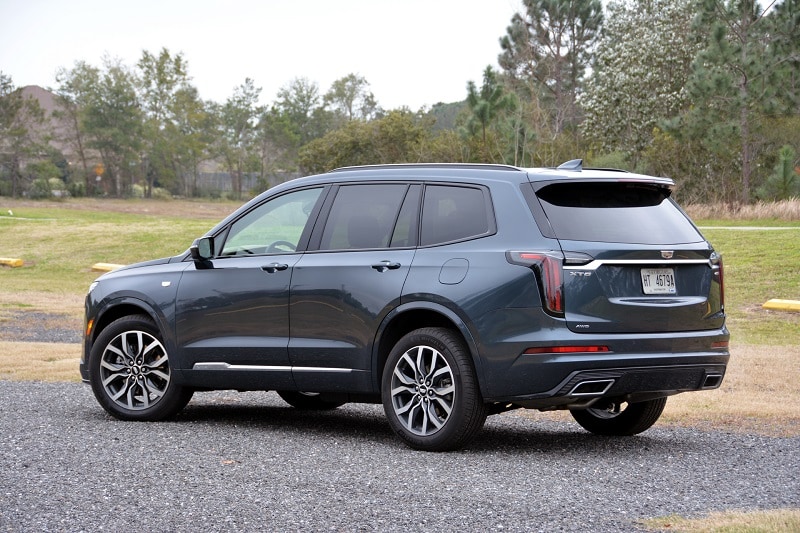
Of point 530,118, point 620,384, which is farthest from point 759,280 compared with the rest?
point 530,118

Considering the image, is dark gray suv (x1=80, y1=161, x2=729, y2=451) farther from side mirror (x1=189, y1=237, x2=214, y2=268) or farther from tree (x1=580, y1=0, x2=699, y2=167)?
tree (x1=580, y1=0, x2=699, y2=167)

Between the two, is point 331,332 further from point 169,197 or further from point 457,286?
point 169,197

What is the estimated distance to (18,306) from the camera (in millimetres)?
22219

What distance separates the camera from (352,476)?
21.3 ft

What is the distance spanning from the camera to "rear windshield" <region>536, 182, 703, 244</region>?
7.01 metres

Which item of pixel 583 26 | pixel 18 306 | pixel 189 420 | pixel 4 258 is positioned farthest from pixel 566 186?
pixel 583 26

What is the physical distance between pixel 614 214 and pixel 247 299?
Result: 2687 millimetres

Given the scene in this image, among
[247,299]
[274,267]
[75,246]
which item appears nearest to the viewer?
[274,267]

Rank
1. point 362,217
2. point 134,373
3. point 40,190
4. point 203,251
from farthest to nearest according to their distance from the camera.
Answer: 1. point 40,190
2. point 134,373
3. point 203,251
4. point 362,217

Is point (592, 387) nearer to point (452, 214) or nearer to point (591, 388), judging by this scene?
point (591, 388)

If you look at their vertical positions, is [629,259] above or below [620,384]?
above

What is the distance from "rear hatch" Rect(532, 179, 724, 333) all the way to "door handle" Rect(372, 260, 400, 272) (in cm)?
103

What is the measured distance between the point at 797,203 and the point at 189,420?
25169 mm

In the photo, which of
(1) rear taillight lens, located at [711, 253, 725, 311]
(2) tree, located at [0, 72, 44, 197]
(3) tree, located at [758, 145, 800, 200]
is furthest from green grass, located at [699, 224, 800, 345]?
(2) tree, located at [0, 72, 44, 197]
